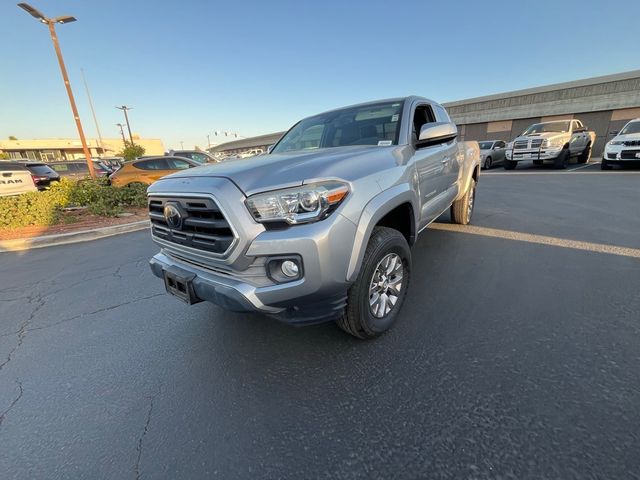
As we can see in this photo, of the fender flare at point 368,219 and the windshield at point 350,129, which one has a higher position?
the windshield at point 350,129

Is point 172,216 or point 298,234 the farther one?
point 172,216

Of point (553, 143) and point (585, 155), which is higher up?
point (553, 143)

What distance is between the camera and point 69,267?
4684 mm

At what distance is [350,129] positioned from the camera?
3158 millimetres

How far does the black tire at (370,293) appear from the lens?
202 cm

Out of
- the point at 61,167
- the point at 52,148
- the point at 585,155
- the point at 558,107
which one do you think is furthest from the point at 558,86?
the point at 52,148

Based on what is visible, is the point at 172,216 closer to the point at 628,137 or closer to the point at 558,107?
the point at 628,137

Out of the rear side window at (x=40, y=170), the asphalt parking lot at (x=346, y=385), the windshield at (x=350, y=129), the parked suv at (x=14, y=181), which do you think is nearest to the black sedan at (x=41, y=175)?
the rear side window at (x=40, y=170)

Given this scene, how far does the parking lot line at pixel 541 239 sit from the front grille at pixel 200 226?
4.14 meters

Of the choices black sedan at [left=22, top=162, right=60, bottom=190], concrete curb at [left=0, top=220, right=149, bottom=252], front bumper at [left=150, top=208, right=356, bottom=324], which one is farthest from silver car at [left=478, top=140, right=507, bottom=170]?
black sedan at [left=22, top=162, right=60, bottom=190]

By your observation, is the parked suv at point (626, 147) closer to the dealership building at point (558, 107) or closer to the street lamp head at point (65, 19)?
the dealership building at point (558, 107)

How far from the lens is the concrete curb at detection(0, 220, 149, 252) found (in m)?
6.02

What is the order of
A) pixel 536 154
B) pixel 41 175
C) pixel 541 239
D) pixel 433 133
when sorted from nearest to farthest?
pixel 433 133 < pixel 541 239 < pixel 41 175 < pixel 536 154

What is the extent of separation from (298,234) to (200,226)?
27.0 inches
